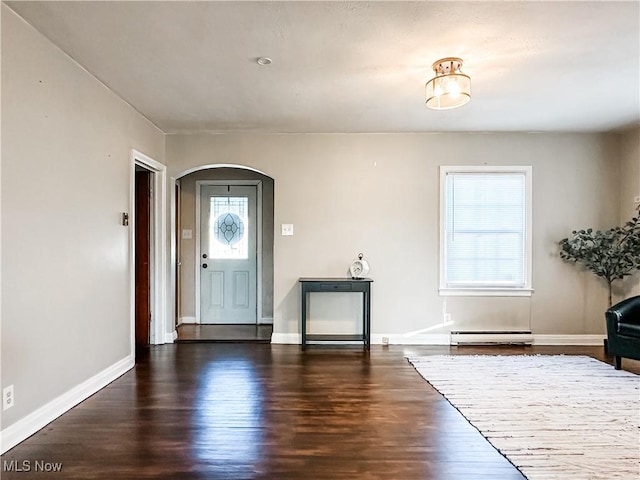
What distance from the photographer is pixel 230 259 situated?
255 inches

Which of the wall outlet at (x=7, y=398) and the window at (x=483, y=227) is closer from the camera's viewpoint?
the wall outlet at (x=7, y=398)

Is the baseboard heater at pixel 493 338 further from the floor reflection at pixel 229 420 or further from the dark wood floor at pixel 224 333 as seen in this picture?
the floor reflection at pixel 229 420

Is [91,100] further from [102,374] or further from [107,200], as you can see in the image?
[102,374]

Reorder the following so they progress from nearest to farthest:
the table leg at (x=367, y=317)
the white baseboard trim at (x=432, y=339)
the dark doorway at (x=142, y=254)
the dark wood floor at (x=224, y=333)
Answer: the table leg at (x=367, y=317) → the dark doorway at (x=142, y=254) → the white baseboard trim at (x=432, y=339) → the dark wood floor at (x=224, y=333)

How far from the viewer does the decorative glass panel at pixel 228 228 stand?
647 cm

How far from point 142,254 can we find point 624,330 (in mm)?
5027

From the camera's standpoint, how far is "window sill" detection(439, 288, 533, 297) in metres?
5.15

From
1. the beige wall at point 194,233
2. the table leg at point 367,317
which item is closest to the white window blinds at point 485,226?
the table leg at point 367,317

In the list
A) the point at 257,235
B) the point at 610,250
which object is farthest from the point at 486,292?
the point at 257,235

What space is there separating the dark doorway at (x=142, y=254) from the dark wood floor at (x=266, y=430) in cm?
108

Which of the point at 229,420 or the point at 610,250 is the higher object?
the point at 610,250

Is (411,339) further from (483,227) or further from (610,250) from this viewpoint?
(610,250)

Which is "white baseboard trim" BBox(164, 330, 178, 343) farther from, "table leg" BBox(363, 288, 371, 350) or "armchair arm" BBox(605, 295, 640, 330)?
"armchair arm" BBox(605, 295, 640, 330)

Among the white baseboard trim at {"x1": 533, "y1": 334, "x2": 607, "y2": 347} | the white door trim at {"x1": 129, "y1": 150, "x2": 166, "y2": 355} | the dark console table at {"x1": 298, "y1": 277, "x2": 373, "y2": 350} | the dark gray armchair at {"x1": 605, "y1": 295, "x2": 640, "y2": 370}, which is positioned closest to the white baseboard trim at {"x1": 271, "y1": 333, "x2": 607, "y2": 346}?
the white baseboard trim at {"x1": 533, "y1": 334, "x2": 607, "y2": 347}
